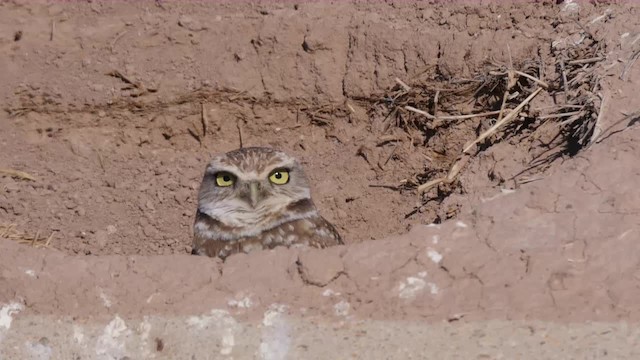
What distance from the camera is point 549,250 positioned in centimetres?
445

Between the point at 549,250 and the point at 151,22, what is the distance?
12.9 feet

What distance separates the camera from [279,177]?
607 centimetres

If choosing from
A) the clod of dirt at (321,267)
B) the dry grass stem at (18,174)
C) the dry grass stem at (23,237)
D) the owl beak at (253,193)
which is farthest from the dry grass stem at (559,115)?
the dry grass stem at (18,174)

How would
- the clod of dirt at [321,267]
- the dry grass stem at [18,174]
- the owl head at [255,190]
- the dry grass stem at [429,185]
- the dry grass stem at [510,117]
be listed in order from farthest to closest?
1. the dry grass stem at [18,174]
2. the dry grass stem at [429,185]
3. the dry grass stem at [510,117]
4. the owl head at [255,190]
5. the clod of dirt at [321,267]

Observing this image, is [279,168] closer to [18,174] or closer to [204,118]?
[204,118]

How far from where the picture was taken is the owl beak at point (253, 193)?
19.2ft

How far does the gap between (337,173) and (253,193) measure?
1.57 metres

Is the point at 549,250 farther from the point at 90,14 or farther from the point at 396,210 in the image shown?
the point at 90,14

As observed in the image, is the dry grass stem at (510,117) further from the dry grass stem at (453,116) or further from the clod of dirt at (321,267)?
the clod of dirt at (321,267)

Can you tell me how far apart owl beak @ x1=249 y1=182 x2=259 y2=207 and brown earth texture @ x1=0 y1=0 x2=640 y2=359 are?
0.99 m

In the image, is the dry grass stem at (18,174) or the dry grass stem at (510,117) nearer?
the dry grass stem at (510,117)

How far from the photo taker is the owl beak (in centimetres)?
584

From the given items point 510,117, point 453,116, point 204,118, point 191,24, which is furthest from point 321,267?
point 191,24

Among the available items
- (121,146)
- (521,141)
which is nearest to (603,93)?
(521,141)
